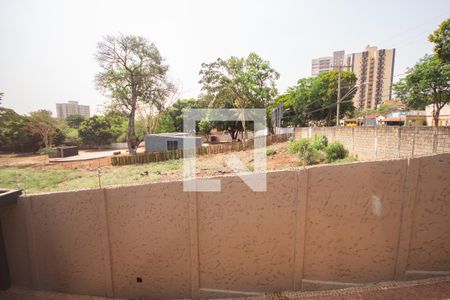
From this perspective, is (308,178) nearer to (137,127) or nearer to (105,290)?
(105,290)

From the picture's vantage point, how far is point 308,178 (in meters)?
2.95

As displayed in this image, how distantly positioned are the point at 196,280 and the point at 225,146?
18063mm

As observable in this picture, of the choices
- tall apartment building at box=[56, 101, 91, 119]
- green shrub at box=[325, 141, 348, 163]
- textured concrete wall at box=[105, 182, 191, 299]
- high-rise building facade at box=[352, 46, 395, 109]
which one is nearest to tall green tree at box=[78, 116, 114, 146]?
green shrub at box=[325, 141, 348, 163]

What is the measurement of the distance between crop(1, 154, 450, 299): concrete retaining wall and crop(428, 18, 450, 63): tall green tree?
622 inches

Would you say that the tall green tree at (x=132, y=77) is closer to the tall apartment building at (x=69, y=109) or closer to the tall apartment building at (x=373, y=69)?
the tall apartment building at (x=373, y=69)

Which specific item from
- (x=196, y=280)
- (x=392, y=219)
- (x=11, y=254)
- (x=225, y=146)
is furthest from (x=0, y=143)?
(x=392, y=219)

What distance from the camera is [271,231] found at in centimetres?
309

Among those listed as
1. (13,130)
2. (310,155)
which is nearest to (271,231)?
(310,155)

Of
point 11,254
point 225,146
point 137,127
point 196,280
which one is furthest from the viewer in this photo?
point 137,127

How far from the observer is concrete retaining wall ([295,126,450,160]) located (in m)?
6.84

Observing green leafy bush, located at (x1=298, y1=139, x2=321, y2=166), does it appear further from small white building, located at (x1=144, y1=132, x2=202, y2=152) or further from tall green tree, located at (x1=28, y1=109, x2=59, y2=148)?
tall green tree, located at (x1=28, y1=109, x2=59, y2=148)

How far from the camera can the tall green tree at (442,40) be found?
12820 mm

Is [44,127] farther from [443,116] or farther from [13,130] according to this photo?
[443,116]

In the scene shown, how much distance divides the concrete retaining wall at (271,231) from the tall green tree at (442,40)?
51.8 feet
